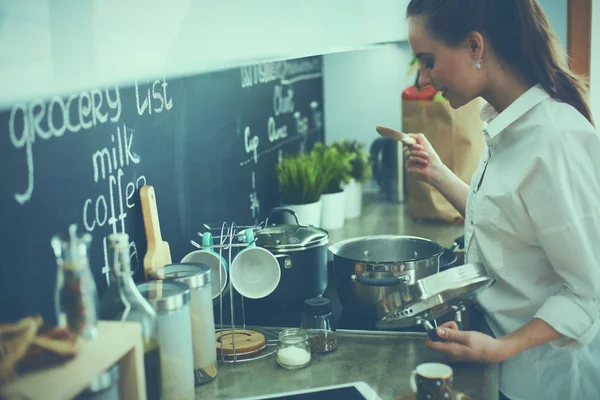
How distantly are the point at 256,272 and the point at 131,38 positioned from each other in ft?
1.99

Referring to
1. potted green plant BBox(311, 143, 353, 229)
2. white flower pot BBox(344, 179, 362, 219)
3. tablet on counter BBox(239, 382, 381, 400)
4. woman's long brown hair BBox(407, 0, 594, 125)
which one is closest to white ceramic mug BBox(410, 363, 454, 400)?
tablet on counter BBox(239, 382, 381, 400)

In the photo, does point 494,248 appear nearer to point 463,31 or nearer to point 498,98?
point 498,98

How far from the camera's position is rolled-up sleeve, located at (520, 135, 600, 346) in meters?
1.31

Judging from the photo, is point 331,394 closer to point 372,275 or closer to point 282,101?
point 372,275

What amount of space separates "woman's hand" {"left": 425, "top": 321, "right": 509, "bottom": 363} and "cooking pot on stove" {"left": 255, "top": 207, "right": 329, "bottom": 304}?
1.52ft

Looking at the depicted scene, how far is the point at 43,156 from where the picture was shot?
1.14m

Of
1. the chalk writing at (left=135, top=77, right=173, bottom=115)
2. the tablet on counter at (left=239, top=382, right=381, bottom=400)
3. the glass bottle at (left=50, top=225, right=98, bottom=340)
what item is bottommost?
the tablet on counter at (left=239, top=382, right=381, bottom=400)

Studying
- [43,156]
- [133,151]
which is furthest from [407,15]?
[43,156]

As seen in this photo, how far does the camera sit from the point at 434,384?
1.15 meters

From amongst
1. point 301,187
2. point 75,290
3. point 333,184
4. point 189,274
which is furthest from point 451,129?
point 75,290

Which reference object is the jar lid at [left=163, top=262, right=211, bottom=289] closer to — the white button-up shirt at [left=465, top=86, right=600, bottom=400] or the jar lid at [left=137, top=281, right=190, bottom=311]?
the jar lid at [left=137, top=281, right=190, bottom=311]

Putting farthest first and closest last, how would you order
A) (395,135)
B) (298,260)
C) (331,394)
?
1. (395,135)
2. (298,260)
3. (331,394)

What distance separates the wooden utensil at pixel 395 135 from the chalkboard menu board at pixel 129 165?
1.45 feet

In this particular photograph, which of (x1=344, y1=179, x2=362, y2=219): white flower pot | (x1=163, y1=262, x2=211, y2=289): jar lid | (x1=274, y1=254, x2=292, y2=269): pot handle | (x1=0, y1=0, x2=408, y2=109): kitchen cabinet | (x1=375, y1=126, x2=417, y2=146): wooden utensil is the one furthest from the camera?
(x1=344, y1=179, x2=362, y2=219): white flower pot
